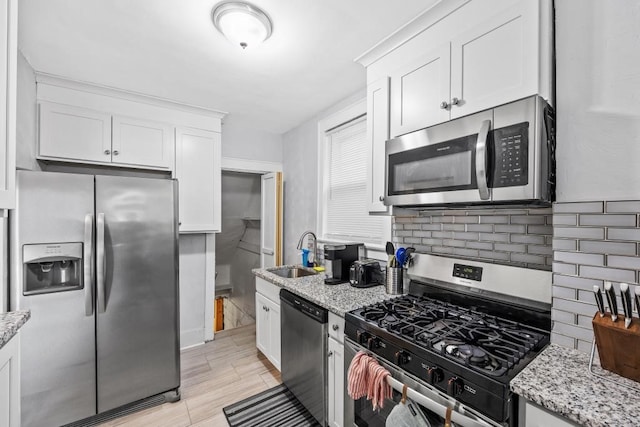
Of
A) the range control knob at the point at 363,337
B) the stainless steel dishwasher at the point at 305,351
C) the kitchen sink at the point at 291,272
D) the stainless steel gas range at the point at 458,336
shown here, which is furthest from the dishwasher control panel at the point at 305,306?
the kitchen sink at the point at 291,272

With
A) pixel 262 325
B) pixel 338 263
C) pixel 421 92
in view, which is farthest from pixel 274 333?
pixel 421 92

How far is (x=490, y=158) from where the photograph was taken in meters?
1.22

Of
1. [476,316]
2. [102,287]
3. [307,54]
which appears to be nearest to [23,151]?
[102,287]

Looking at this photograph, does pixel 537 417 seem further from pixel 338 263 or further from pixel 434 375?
pixel 338 263

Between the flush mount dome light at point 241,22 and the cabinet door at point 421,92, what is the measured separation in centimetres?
83

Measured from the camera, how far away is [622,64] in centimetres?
100

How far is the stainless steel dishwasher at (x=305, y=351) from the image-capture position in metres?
1.75

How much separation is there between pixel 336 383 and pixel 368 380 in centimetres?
41

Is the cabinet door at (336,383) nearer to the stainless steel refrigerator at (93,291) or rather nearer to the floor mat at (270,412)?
the floor mat at (270,412)

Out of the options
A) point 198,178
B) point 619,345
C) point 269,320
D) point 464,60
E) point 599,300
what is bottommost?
point 269,320

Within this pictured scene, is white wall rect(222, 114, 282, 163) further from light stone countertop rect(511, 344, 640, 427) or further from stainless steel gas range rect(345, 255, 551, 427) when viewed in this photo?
light stone countertop rect(511, 344, 640, 427)

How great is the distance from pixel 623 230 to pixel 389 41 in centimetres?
150

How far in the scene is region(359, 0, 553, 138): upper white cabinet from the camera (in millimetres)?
1150

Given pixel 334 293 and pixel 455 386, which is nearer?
pixel 455 386
